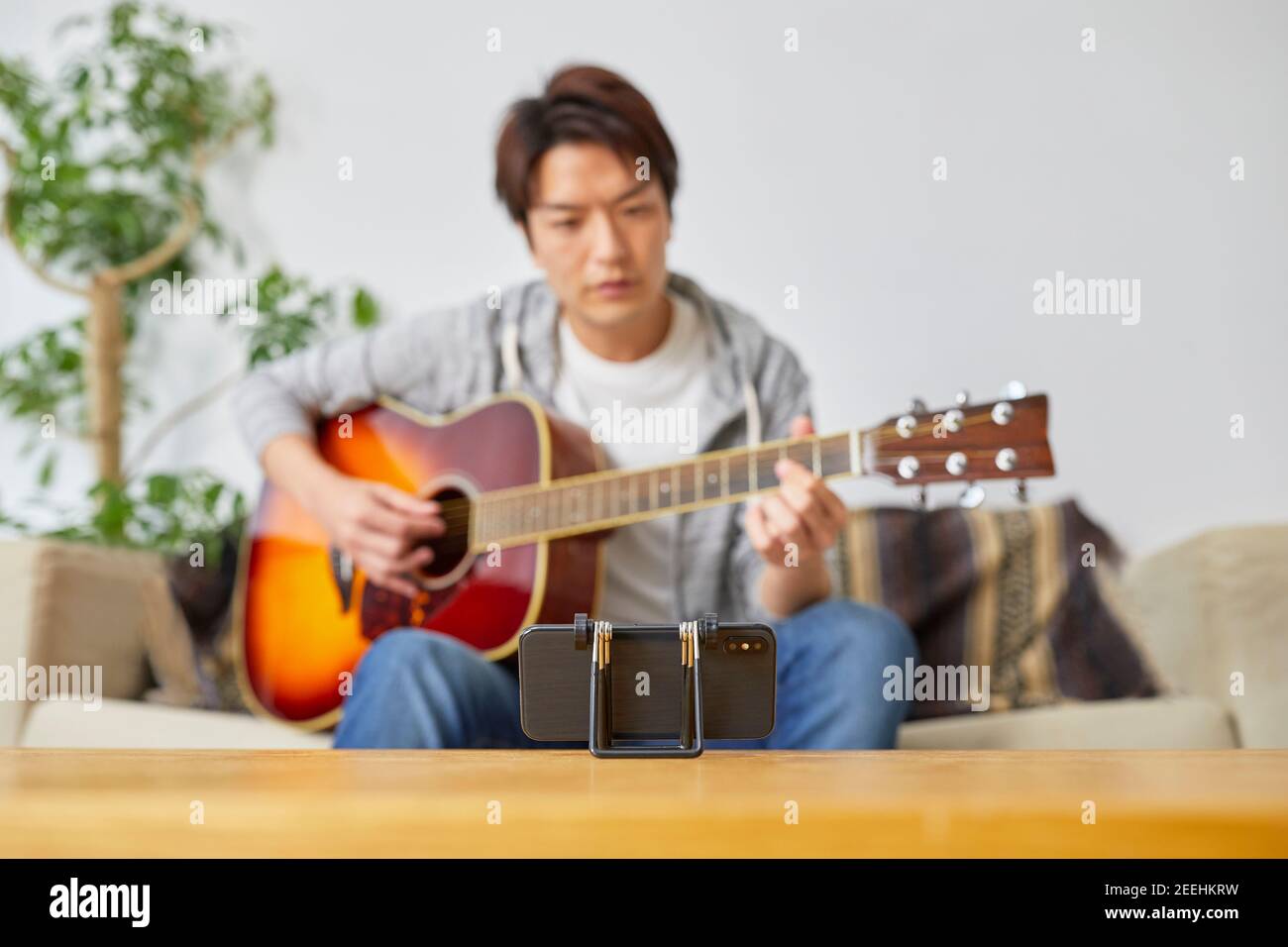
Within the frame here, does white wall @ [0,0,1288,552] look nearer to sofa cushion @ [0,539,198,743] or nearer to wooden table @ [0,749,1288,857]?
sofa cushion @ [0,539,198,743]

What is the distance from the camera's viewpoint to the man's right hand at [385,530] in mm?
1605

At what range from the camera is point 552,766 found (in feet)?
2.06

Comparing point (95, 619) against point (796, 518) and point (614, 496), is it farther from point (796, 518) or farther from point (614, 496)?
point (796, 518)

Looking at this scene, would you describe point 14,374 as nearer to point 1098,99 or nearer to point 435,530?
point 435,530

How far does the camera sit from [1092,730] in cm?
150

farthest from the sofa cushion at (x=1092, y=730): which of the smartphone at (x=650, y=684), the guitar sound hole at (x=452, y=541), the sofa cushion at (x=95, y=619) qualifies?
the sofa cushion at (x=95, y=619)

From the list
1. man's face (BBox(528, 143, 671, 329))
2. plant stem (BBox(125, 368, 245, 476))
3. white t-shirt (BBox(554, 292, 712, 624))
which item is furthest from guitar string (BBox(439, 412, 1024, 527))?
plant stem (BBox(125, 368, 245, 476))

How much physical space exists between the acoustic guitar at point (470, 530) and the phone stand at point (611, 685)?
746 mm

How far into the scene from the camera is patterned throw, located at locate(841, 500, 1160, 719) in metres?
1.67

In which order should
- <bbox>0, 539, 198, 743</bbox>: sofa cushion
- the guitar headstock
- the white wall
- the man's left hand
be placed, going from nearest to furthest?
the guitar headstock, the man's left hand, <bbox>0, 539, 198, 743</bbox>: sofa cushion, the white wall

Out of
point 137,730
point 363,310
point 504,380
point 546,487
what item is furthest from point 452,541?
point 363,310

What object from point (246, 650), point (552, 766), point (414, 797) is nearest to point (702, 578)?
point (246, 650)

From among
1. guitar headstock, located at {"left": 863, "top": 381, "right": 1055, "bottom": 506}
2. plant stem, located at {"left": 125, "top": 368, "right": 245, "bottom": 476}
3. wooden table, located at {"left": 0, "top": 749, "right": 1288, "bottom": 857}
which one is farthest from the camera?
plant stem, located at {"left": 125, "top": 368, "right": 245, "bottom": 476}

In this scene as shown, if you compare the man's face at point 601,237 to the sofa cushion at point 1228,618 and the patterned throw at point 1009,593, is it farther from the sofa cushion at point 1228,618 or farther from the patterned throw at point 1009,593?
the sofa cushion at point 1228,618
